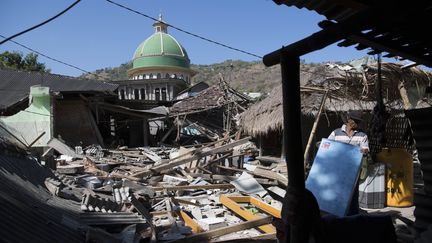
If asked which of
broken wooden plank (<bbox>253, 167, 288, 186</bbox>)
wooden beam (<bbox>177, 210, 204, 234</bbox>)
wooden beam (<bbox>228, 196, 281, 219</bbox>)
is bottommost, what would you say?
wooden beam (<bbox>177, 210, 204, 234</bbox>)

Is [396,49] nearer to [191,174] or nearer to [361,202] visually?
[361,202]

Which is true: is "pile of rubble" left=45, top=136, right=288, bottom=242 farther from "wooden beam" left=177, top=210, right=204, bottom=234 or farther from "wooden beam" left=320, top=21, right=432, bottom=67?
"wooden beam" left=320, top=21, right=432, bottom=67

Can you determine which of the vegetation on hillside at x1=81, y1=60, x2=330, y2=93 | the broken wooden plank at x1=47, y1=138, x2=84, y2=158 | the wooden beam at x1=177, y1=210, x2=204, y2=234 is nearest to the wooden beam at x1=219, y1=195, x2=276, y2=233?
the wooden beam at x1=177, y1=210, x2=204, y2=234

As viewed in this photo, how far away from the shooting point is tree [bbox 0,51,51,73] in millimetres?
36906

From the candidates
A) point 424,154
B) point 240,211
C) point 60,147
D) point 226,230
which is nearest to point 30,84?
point 60,147

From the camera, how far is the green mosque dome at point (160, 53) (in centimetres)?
4656

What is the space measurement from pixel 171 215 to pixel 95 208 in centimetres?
158

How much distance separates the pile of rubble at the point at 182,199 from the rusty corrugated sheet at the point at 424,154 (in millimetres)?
2847

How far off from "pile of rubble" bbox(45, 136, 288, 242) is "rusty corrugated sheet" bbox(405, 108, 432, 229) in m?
2.85

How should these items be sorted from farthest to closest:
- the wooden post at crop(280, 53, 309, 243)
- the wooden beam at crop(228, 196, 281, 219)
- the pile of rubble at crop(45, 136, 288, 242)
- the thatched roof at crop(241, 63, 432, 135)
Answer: the thatched roof at crop(241, 63, 432, 135) → the wooden beam at crop(228, 196, 281, 219) → the pile of rubble at crop(45, 136, 288, 242) → the wooden post at crop(280, 53, 309, 243)

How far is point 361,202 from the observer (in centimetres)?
764

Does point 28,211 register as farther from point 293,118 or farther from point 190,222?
point 293,118

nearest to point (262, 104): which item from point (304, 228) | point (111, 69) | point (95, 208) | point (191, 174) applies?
point (191, 174)

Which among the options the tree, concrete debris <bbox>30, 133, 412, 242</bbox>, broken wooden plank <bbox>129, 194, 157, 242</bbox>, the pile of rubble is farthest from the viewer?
the tree
